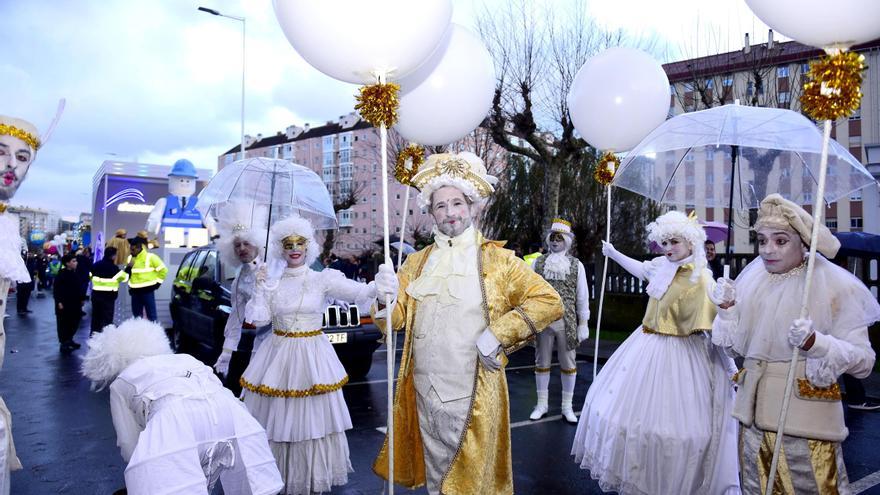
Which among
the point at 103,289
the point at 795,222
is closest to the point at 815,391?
the point at 795,222

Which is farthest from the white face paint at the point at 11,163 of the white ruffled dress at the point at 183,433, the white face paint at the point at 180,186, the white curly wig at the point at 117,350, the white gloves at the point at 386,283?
the white face paint at the point at 180,186

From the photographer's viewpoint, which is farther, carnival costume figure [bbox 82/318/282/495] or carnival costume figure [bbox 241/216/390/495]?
carnival costume figure [bbox 241/216/390/495]

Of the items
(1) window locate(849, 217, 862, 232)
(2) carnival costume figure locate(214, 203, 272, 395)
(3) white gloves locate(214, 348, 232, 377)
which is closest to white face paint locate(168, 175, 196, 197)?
(2) carnival costume figure locate(214, 203, 272, 395)

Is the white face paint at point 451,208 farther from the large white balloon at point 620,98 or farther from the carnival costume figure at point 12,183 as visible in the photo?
the large white balloon at point 620,98

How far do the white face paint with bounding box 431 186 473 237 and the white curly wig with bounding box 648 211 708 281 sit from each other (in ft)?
5.23

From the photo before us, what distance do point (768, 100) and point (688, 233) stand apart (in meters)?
12.6

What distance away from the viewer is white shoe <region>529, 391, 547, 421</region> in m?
6.30

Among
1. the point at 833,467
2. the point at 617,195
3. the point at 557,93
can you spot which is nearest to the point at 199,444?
the point at 833,467

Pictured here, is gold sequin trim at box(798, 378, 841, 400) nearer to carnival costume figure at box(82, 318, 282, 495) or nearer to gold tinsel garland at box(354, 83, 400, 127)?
gold tinsel garland at box(354, 83, 400, 127)

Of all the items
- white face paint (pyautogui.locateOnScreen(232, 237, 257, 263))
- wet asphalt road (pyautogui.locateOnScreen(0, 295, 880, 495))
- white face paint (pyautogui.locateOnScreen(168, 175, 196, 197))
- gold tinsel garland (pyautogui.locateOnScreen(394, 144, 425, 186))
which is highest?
white face paint (pyautogui.locateOnScreen(168, 175, 196, 197))

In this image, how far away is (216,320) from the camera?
784 cm

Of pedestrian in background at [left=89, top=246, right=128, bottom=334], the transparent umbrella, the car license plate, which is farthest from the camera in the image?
pedestrian in background at [left=89, top=246, right=128, bottom=334]

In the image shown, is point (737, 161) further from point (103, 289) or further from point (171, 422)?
point (103, 289)

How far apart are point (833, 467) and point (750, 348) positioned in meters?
0.63
